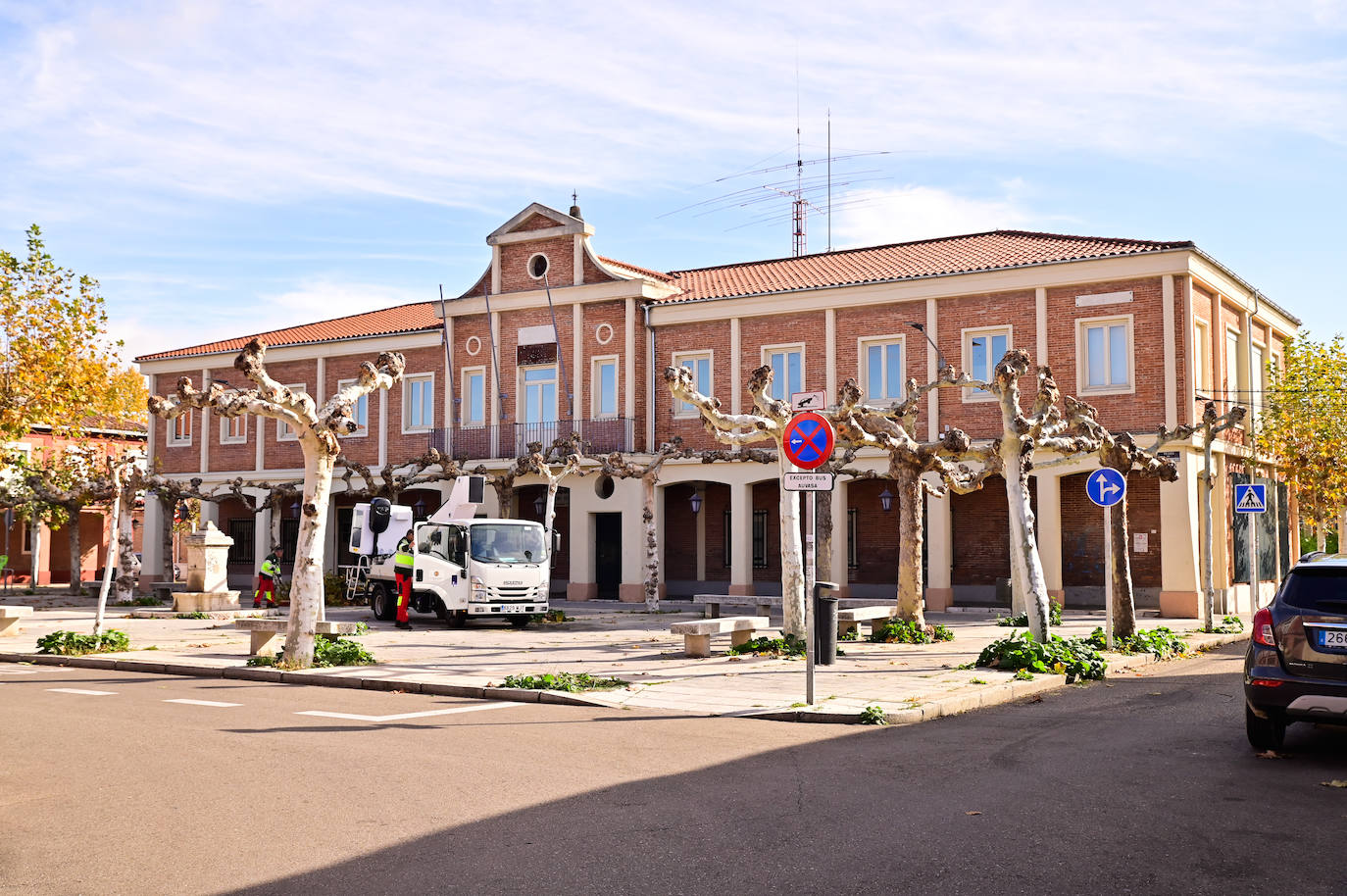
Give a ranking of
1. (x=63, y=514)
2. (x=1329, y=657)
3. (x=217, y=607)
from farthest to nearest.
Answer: (x=63, y=514), (x=217, y=607), (x=1329, y=657)

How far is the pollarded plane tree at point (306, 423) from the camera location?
578 inches

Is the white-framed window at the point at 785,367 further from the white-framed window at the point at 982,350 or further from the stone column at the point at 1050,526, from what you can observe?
the stone column at the point at 1050,526

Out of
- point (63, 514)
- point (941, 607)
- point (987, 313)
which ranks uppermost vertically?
point (987, 313)

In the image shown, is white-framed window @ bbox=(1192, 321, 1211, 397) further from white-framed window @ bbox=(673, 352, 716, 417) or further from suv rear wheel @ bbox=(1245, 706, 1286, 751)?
suv rear wheel @ bbox=(1245, 706, 1286, 751)

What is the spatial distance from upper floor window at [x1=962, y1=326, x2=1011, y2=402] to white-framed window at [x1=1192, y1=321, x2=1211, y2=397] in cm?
412

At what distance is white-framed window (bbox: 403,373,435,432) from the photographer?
38.2 metres

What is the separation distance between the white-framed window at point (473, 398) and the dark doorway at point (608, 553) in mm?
4821

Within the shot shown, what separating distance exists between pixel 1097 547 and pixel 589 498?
1363cm

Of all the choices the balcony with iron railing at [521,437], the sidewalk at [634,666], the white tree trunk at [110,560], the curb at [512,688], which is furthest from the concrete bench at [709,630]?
the balcony with iron railing at [521,437]

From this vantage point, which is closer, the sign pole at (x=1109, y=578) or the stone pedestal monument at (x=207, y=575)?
the sign pole at (x=1109, y=578)

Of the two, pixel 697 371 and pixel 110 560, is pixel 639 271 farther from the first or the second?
pixel 110 560

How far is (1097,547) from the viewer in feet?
96.1

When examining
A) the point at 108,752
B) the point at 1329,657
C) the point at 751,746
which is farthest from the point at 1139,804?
the point at 108,752

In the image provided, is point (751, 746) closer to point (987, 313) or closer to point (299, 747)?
point (299, 747)
